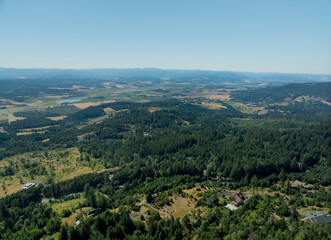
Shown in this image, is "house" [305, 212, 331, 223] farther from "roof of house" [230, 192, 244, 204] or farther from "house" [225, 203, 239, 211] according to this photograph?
"house" [225, 203, 239, 211]

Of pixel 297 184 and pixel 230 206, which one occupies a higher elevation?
pixel 230 206

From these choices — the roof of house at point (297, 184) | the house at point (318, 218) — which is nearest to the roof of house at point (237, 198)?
the house at point (318, 218)

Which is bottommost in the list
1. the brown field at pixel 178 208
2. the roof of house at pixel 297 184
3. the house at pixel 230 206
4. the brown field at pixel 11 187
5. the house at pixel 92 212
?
the brown field at pixel 11 187

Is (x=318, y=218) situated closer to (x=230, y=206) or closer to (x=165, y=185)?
(x=230, y=206)

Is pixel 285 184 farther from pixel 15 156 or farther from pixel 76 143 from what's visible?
pixel 15 156

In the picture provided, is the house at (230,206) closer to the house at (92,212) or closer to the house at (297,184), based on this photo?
the house at (297,184)

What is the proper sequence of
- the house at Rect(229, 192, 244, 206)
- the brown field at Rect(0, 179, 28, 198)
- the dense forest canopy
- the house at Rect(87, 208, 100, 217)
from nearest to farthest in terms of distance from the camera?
the dense forest canopy → the house at Rect(87, 208, 100, 217) → the house at Rect(229, 192, 244, 206) → the brown field at Rect(0, 179, 28, 198)

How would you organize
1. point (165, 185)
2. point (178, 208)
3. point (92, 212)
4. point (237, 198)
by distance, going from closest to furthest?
point (92, 212) → point (237, 198) → point (178, 208) → point (165, 185)

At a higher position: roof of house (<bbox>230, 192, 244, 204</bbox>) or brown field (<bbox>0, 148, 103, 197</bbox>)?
roof of house (<bbox>230, 192, 244, 204</bbox>)

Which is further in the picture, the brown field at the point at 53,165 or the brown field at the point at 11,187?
the brown field at the point at 53,165

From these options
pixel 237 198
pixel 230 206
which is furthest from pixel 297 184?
pixel 230 206

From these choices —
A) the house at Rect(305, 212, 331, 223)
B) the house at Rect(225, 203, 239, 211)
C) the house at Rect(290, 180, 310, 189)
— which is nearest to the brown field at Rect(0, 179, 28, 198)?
the house at Rect(225, 203, 239, 211)
